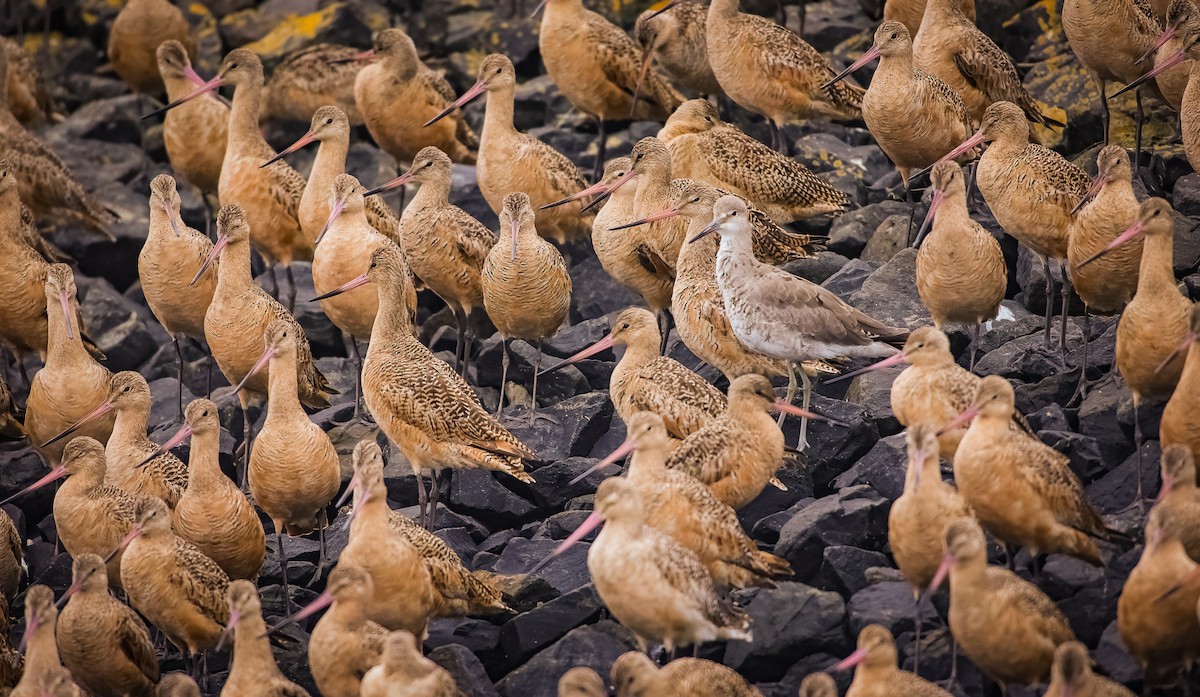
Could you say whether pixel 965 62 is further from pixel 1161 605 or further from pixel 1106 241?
pixel 1161 605

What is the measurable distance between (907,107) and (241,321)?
5423 millimetres

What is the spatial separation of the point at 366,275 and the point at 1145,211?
540 cm

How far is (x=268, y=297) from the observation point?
12.8 metres

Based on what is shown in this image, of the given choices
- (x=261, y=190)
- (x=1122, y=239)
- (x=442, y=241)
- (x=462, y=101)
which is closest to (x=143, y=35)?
(x=261, y=190)

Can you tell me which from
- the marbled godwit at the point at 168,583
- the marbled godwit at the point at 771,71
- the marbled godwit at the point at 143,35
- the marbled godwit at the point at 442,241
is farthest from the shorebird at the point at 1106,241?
the marbled godwit at the point at 143,35

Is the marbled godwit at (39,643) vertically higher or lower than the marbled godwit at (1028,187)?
lower

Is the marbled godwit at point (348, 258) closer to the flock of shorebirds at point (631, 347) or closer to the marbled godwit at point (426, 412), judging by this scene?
the flock of shorebirds at point (631, 347)

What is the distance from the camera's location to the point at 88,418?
12258 mm

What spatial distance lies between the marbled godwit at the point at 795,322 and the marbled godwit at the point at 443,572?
8.25 ft

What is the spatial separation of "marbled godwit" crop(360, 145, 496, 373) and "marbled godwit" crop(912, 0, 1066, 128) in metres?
4.11

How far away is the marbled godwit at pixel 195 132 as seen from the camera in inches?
625

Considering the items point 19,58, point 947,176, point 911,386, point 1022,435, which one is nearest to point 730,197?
point 947,176

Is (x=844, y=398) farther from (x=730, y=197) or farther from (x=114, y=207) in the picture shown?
(x=114, y=207)

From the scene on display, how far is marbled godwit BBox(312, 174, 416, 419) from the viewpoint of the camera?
42.2ft
